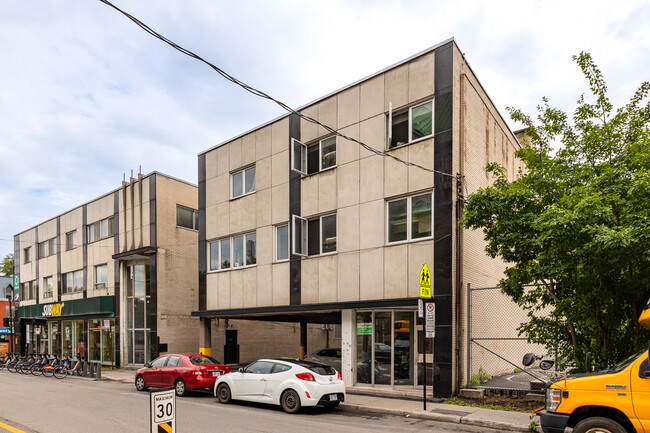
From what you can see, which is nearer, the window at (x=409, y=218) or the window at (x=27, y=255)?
the window at (x=409, y=218)

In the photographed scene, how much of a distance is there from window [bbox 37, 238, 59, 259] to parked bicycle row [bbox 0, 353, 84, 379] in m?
8.23

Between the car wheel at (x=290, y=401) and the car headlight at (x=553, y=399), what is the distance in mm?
6096

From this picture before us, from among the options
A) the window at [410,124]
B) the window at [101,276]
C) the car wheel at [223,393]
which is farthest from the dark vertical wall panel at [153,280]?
the window at [410,124]

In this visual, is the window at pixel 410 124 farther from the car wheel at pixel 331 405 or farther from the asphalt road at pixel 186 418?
the asphalt road at pixel 186 418

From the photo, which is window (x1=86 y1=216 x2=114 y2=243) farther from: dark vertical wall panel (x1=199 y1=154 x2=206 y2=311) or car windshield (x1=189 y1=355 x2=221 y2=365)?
car windshield (x1=189 y1=355 x2=221 y2=365)

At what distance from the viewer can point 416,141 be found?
15375mm

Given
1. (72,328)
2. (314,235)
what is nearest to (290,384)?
(314,235)

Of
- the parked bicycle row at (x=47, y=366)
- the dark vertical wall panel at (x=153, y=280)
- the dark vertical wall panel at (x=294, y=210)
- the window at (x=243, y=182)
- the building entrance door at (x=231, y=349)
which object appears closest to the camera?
the dark vertical wall panel at (x=294, y=210)

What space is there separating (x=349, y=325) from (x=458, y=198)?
17.4 feet

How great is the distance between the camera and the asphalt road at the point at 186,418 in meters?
10.4

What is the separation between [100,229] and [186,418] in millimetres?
21737

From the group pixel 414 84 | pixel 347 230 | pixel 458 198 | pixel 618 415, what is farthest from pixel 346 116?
pixel 618 415

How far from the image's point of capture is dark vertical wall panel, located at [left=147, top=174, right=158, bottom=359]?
2484 centimetres

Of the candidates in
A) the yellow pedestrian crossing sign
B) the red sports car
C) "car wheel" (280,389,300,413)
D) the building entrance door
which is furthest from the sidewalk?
the building entrance door
